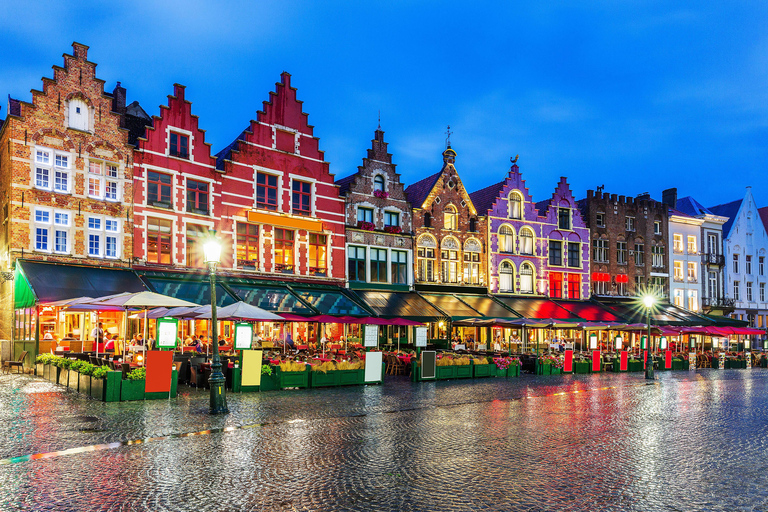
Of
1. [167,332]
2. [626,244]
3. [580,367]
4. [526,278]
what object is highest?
[626,244]

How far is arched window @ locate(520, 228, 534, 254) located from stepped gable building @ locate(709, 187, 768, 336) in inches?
805

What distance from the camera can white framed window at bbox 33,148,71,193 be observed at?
1030 inches

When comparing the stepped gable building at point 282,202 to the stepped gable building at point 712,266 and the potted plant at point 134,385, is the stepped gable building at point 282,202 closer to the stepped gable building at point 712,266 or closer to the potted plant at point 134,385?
the potted plant at point 134,385

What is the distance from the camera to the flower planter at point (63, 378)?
1840 centimetres

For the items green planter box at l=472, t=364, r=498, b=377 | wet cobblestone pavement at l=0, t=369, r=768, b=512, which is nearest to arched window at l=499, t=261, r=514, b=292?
green planter box at l=472, t=364, r=498, b=377

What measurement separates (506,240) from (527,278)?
312 cm

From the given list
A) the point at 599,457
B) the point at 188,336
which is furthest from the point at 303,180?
the point at 599,457

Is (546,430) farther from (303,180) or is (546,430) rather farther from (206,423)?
(303,180)

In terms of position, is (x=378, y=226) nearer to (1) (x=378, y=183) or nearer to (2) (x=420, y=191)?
(1) (x=378, y=183)

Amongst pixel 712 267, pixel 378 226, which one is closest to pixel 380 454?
pixel 378 226

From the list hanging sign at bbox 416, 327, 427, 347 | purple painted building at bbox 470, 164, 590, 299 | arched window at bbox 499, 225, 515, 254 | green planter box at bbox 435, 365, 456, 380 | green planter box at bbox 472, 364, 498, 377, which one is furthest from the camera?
arched window at bbox 499, 225, 515, 254

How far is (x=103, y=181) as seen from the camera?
2789cm

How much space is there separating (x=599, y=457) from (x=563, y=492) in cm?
240

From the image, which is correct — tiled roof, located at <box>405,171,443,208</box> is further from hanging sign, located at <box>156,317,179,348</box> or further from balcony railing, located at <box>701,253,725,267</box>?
balcony railing, located at <box>701,253,725,267</box>
